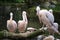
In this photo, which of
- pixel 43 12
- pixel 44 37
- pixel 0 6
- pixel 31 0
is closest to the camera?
pixel 44 37

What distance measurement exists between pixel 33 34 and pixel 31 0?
7.38 metres

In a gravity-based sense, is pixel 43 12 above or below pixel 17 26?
above

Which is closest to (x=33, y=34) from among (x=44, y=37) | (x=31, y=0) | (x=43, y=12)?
(x=44, y=37)

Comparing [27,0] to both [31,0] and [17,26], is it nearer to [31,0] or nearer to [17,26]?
[31,0]

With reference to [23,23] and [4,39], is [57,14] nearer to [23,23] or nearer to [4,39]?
[23,23]

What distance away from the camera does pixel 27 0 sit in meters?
11.6

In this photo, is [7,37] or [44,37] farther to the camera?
[44,37]

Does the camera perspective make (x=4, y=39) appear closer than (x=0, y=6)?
Yes

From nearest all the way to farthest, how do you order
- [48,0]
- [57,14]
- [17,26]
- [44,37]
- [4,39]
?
[4,39], [44,37], [17,26], [57,14], [48,0]

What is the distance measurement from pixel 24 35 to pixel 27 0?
766 cm

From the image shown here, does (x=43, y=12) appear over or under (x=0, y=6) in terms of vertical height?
over

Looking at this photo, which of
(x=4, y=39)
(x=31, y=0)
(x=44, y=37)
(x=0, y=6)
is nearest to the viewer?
(x=4, y=39)

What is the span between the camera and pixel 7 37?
4.08 metres

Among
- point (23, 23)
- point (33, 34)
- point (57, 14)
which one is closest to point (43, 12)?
point (23, 23)
